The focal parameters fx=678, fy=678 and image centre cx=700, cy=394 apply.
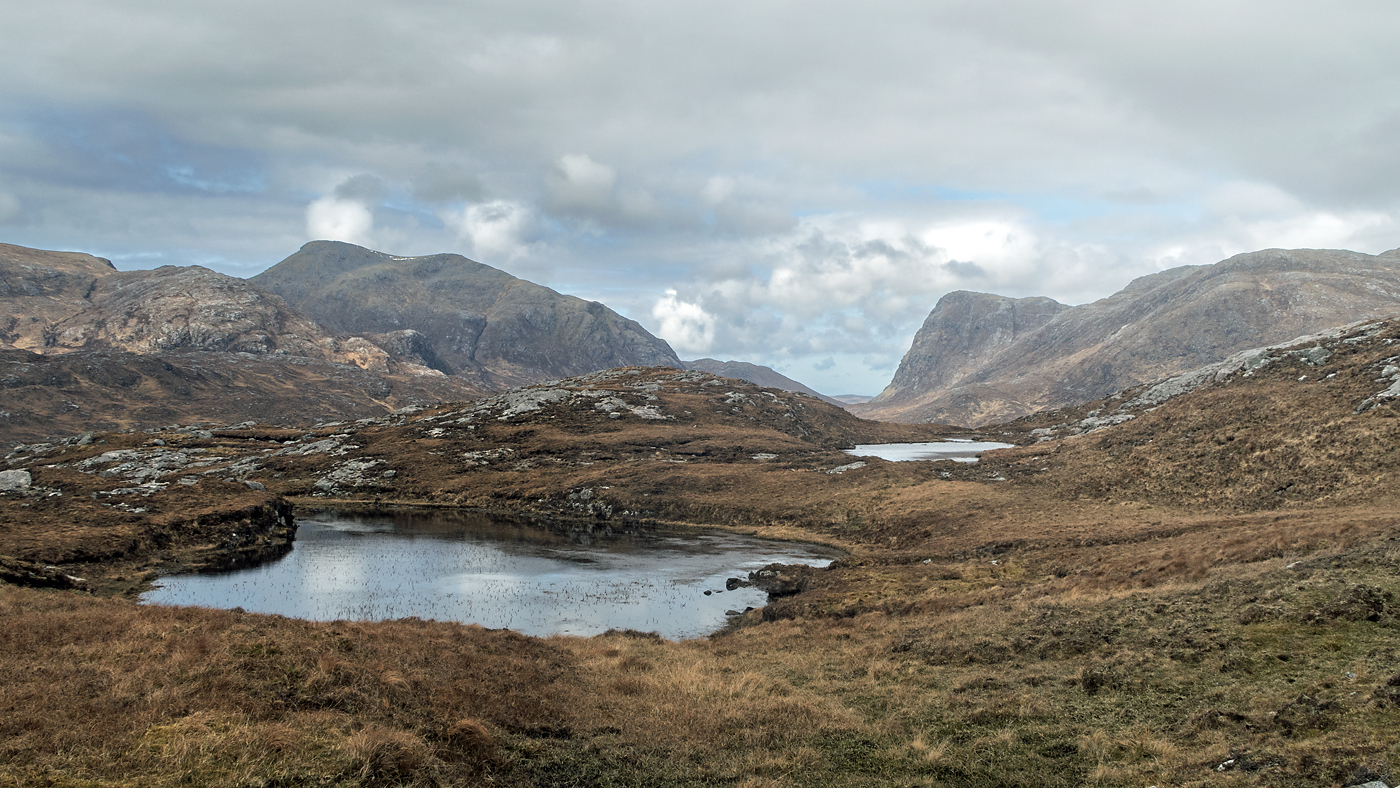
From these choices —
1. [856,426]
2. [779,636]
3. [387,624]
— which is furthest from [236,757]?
[856,426]

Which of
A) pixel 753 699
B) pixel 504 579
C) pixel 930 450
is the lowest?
pixel 504 579

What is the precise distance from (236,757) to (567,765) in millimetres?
6801

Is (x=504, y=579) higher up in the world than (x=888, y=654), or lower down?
lower down

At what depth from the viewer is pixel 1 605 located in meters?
22.2

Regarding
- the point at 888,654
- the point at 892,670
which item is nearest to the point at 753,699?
the point at 892,670

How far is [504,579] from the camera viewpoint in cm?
5306

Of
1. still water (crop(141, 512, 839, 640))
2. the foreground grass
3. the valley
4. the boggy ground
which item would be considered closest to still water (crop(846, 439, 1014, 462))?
the valley

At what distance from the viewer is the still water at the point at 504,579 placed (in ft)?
140

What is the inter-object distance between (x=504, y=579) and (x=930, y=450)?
99.6 m

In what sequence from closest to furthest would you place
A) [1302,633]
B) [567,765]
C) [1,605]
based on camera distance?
[567,765] < [1302,633] < [1,605]

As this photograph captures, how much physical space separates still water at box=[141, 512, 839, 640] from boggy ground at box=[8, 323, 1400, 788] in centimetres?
677

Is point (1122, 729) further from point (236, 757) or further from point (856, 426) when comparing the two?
point (856, 426)

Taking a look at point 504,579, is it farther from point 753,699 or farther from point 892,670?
point 892,670

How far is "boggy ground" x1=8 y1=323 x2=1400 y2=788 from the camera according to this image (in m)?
13.1
